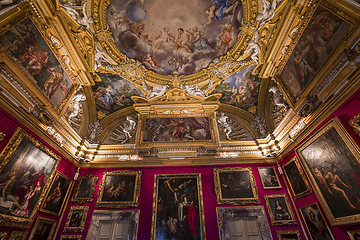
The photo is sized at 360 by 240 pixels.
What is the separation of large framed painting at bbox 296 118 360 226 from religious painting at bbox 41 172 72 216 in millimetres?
11095

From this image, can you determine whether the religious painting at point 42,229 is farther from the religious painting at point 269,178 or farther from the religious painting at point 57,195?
the religious painting at point 269,178

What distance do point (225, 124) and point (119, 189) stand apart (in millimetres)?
7337

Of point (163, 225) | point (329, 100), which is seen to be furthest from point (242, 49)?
point (163, 225)

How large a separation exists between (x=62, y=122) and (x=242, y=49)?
9.95 metres

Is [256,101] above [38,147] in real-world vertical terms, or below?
above

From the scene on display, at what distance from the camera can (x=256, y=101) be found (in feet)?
37.1

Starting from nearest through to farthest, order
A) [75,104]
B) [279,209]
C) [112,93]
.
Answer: [279,209] < [75,104] < [112,93]

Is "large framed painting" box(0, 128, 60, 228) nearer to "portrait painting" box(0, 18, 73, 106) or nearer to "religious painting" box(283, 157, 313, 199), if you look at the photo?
"portrait painting" box(0, 18, 73, 106)

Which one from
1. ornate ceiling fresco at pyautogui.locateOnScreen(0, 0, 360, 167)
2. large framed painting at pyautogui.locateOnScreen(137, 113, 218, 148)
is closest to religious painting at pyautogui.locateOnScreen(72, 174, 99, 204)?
ornate ceiling fresco at pyautogui.locateOnScreen(0, 0, 360, 167)

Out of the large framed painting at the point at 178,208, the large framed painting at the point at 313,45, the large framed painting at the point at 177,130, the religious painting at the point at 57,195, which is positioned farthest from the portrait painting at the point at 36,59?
the large framed painting at the point at 313,45

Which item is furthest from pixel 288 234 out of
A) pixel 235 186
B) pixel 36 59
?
pixel 36 59

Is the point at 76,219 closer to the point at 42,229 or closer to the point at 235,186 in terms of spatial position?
the point at 42,229

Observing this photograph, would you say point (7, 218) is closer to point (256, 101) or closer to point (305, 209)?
point (305, 209)

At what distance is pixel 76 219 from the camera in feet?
27.2
